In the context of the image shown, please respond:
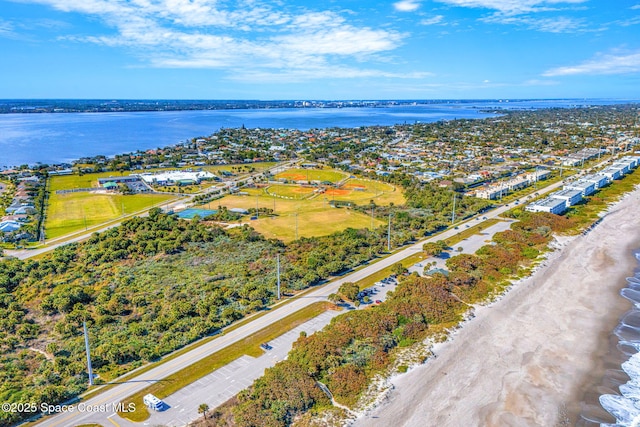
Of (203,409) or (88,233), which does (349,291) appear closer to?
(203,409)

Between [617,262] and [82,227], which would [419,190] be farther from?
[82,227]

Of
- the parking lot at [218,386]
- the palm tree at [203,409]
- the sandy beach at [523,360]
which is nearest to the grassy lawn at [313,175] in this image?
the sandy beach at [523,360]

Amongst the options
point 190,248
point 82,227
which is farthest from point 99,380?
point 82,227

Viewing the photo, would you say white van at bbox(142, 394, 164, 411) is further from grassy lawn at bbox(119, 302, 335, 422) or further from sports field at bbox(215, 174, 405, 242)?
sports field at bbox(215, 174, 405, 242)

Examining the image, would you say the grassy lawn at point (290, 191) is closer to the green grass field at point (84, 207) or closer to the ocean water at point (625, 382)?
the green grass field at point (84, 207)

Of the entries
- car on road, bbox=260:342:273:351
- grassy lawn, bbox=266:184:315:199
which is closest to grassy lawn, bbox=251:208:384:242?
grassy lawn, bbox=266:184:315:199
